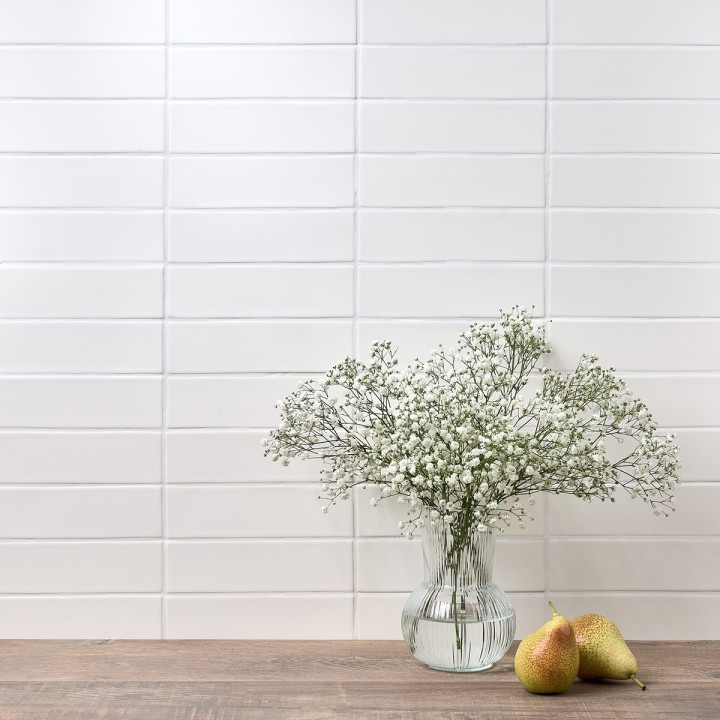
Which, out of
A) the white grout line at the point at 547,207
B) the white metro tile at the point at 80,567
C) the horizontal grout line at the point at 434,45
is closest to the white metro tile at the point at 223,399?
the white metro tile at the point at 80,567

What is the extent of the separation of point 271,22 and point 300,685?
3.58ft

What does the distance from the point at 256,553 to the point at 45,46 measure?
3.14 ft

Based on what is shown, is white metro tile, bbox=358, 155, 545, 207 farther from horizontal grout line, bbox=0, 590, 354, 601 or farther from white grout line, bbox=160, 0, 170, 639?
horizontal grout line, bbox=0, 590, 354, 601

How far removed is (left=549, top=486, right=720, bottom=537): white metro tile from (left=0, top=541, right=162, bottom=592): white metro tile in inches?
27.8

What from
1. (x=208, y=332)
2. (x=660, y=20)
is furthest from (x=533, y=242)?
(x=208, y=332)

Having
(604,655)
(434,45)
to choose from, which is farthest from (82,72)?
(604,655)

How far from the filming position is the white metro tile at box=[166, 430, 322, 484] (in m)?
1.36

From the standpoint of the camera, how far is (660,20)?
4.45ft

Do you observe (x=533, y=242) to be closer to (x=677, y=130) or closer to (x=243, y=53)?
(x=677, y=130)

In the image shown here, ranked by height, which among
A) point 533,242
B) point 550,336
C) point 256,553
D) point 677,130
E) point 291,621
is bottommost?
point 291,621

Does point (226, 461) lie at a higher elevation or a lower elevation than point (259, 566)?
higher

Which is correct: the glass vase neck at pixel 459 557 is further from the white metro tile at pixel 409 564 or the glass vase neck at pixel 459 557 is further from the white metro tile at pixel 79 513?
the white metro tile at pixel 79 513

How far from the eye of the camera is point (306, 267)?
4.48ft

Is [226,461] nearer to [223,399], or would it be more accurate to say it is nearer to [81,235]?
[223,399]
